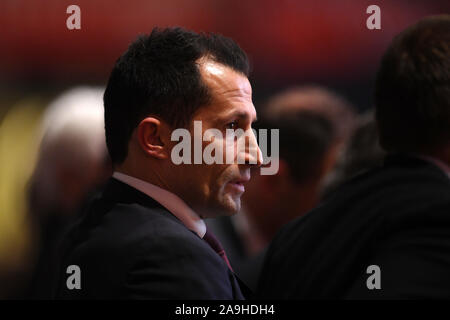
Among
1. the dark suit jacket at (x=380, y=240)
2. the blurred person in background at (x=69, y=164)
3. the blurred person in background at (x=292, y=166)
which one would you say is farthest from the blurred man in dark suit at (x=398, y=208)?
the blurred person in background at (x=69, y=164)

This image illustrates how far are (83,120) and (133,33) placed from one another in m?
0.46

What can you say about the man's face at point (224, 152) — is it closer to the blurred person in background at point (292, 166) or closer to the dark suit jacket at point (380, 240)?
the dark suit jacket at point (380, 240)

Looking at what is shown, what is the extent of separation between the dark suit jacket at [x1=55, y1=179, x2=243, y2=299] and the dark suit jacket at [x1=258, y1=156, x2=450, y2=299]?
7.2 inches

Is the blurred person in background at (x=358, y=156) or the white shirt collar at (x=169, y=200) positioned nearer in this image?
the white shirt collar at (x=169, y=200)

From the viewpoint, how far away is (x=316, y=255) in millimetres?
1431

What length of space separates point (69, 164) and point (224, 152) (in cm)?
118

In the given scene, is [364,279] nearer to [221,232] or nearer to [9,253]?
[221,232]

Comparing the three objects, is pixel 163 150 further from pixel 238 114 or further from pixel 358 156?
pixel 358 156

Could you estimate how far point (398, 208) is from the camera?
1310mm

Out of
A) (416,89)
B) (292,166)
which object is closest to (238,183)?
(416,89)

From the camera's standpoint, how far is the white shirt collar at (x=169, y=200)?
144 centimetres

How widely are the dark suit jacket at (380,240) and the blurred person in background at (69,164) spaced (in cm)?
116

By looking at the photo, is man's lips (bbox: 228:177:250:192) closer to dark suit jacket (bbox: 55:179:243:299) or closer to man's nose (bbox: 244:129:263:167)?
man's nose (bbox: 244:129:263:167)

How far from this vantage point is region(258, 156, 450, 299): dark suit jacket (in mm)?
1270
